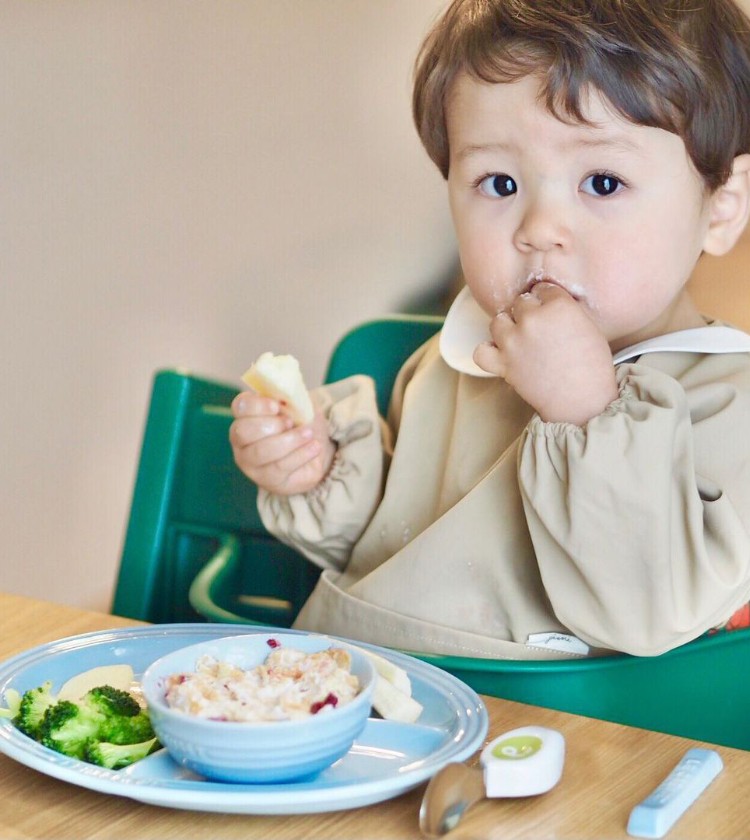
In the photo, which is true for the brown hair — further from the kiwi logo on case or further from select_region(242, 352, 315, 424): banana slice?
the kiwi logo on case

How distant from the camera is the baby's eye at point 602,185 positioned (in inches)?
40.8

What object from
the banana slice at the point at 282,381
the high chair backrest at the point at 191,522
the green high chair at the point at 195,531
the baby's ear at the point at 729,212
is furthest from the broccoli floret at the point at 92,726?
the baby's ear at the point at 729,212

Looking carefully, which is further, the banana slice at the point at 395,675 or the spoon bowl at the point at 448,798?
the banana slice at the point at 395,675

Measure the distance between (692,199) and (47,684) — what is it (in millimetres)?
724

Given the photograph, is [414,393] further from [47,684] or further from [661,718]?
[47,684]

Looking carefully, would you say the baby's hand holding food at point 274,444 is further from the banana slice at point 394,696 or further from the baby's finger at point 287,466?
the banana slice at point 394,696

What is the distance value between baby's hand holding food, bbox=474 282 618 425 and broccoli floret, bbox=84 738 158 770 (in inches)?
17.6

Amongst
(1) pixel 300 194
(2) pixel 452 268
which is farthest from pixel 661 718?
(1) pixel 300 194

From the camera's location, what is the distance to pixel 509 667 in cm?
94

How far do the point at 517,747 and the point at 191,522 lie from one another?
2.44 feet

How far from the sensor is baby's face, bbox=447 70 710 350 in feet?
3.36

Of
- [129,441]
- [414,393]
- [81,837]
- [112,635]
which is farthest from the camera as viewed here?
[129,441]

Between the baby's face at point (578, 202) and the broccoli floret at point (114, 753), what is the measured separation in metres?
0.58

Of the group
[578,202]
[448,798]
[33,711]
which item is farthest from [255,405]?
[448,798]
